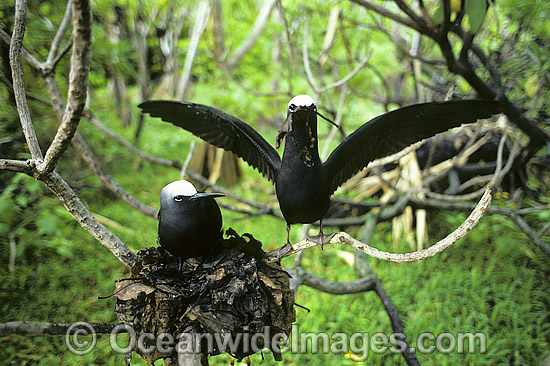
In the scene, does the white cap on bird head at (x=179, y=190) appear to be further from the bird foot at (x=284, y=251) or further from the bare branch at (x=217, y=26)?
the bare branch at (x=217, y=26)

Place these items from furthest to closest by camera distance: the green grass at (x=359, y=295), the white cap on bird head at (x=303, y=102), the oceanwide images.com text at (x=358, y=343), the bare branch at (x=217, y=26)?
the bare branch at (x=217, y=26) → the green grass at (x=359, y=295) → the oceanwide images.com text at (x=358, y=343) → the white cap on bird head at (x=303, y=102)

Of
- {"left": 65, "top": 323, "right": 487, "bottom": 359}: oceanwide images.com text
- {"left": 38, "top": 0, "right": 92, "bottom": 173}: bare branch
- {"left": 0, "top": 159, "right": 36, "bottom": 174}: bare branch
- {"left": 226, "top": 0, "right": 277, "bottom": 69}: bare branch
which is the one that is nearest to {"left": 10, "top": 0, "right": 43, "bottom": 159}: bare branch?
{"left": 0, "top": 159, "right": 36, "bottom": 174}: bare branch

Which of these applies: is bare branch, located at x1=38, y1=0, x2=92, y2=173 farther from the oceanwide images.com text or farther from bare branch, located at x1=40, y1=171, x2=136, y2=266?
the oceanwide images.com text

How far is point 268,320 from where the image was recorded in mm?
1236

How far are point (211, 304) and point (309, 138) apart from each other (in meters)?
0.61

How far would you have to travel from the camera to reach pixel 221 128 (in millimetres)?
1523

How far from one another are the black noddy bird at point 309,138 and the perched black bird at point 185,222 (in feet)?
0.92

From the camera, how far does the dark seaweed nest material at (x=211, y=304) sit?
1168 mm

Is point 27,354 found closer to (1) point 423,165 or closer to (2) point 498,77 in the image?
(2) point 498,77

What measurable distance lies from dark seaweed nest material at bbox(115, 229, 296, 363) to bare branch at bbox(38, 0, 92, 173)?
1.60 ft

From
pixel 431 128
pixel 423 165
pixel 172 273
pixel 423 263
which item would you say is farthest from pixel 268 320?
pixel 423 165

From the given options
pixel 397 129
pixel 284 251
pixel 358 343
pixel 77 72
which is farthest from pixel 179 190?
pixel 358 343

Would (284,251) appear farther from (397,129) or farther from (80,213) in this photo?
(80,213)

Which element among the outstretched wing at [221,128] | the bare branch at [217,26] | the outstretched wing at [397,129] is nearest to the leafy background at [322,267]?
the outstretched wing at [397,129]
